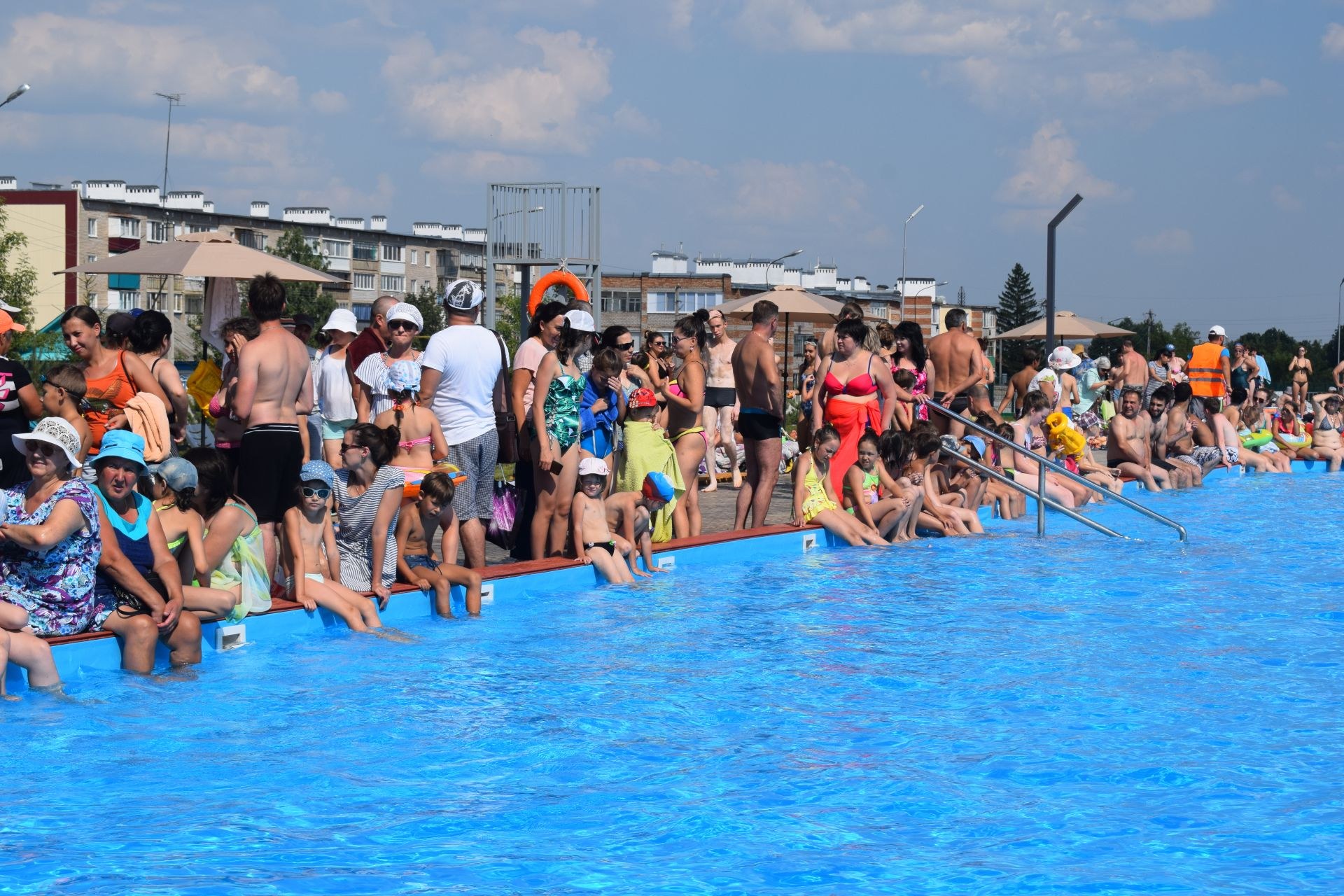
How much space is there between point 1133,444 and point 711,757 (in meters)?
11.7

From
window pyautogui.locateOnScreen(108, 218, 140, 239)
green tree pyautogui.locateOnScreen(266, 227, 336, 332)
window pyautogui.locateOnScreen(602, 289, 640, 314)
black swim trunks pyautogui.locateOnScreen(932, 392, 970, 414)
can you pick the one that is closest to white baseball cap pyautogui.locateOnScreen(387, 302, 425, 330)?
black swim trunks pyautogui.locateOnScreen(932, 392, 970, 414)

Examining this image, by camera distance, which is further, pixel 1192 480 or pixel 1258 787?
pixel 1192 480

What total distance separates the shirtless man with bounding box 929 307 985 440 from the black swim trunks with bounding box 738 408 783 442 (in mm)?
3301

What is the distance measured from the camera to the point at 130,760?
562cm

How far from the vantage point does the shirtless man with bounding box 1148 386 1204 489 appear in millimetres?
16938

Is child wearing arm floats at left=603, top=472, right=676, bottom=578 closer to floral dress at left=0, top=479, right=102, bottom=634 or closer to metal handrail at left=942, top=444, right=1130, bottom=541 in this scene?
metal handrail at left=942, top=444, right=1130, bottom=541

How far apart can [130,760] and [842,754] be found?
112 inches

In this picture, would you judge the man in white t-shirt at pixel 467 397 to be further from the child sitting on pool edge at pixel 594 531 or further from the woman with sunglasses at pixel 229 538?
the woman with sunglasses at pixel 229 538

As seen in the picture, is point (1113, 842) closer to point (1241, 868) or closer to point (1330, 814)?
point (1241, 868)

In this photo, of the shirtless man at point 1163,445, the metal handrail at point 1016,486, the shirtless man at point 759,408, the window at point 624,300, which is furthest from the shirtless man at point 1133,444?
the window at point 624,300

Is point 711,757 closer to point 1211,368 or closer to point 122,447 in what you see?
point 122,447

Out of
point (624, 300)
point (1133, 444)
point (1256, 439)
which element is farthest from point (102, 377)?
point (624, 300)

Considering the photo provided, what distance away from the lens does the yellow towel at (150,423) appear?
7441 millimetres

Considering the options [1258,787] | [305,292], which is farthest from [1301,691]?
[305,292]
